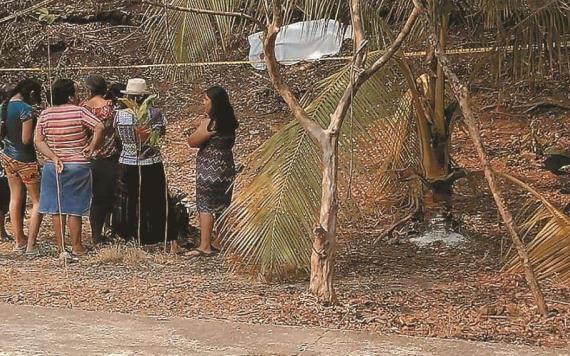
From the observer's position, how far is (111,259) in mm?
7852

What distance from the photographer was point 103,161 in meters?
8.30

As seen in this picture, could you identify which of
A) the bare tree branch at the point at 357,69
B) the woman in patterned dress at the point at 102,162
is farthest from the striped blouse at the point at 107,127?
the bare tree branch at the point at 357,69

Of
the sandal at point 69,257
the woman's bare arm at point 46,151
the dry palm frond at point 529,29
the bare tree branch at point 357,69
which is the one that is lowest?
the sandal at point 69,257

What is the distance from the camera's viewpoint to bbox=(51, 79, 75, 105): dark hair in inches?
307

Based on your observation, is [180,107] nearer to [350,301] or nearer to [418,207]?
[418,207]

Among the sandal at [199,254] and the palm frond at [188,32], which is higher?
the palm frond at [188,32]

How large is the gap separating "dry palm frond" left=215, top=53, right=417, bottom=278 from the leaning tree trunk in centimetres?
61

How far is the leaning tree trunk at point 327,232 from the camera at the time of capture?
5.86 metres

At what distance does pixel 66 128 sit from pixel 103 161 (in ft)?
2.00

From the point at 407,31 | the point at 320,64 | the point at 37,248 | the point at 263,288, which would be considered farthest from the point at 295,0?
the point at 320,64

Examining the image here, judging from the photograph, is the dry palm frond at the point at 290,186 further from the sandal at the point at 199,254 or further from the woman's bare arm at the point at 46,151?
the woman's bare arm at the point at 46,151

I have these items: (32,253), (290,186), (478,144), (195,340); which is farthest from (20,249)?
(478,144)

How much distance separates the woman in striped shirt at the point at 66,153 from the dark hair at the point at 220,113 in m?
0.88

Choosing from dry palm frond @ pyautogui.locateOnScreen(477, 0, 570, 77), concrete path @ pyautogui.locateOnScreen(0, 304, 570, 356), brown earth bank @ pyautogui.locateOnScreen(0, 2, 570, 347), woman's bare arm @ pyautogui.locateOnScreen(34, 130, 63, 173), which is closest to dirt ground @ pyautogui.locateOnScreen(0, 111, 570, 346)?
brown earth bank @ pyautogui.locateOnScreen(0, 2, 570, 347)
